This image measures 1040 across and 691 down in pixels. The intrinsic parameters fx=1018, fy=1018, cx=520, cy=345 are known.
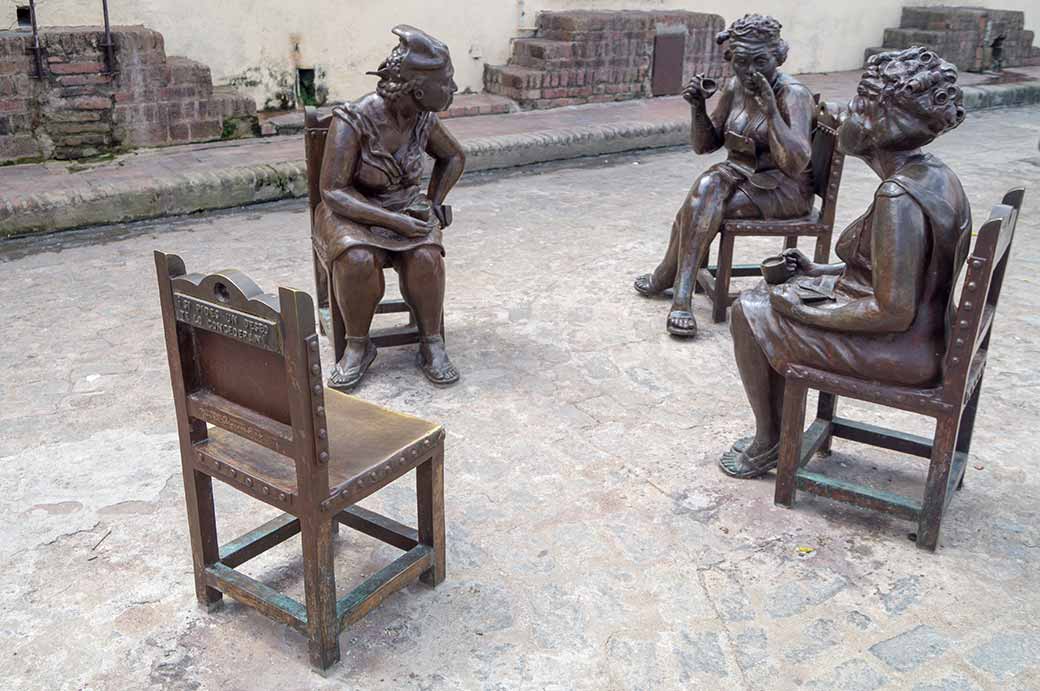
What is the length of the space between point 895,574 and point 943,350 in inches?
24.8

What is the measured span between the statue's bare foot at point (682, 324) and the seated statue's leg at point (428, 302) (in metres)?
1.02

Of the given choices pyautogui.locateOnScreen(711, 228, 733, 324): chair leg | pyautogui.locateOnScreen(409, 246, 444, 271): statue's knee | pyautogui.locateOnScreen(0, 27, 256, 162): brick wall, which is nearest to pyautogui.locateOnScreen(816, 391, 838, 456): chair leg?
pyautogui.locateOnScreen(711, 228, 733, 324): chair leg

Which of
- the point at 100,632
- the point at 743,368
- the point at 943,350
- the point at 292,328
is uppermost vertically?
the point at 292,328

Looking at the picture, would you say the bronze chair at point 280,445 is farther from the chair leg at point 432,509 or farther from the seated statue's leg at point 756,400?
the seated statue's leg at point 756,400

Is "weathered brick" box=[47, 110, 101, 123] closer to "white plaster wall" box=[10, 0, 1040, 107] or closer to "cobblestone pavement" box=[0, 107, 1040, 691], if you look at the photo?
"white plaster wall" box=[10, 0, 1040, 107]

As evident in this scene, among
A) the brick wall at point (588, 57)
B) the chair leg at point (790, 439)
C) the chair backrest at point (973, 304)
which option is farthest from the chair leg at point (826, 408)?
the brick wall at point (588, 57)

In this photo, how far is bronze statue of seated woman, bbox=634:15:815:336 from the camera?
4258 millimetres

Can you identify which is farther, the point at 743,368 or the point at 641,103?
the point at 641,103

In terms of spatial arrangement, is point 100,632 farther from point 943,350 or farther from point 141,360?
point 943,350

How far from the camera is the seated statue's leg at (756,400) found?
315 centimetres

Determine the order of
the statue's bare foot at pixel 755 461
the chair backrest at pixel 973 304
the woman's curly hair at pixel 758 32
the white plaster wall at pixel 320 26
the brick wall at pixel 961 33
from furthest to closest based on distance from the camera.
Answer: the brick wall at pixel 961 33
the white plaster wall at pixel 320 26
the woman's curly hair at pixel 758 32
the statue's bare foot at pixel 755 461
the chair backrest at pixel 973 304

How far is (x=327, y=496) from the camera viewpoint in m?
2.27

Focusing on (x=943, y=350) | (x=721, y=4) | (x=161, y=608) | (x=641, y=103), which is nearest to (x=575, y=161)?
(x=641, y=103)

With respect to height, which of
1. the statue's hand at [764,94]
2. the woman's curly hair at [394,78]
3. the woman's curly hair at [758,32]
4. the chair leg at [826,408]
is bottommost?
the chair leg at [826,408]
